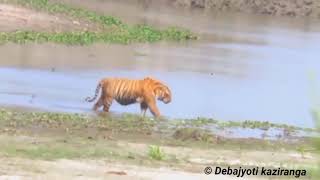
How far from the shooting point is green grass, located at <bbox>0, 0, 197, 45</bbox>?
20.5 m

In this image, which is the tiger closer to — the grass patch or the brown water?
the brown water

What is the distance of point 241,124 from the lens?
38.6ft

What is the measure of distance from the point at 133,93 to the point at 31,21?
11.8 meters

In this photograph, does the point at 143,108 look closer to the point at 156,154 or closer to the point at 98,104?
the point at 98,104

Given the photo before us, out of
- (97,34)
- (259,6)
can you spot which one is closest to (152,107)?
(97,34)

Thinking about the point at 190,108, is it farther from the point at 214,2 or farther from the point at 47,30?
the point at 214,2

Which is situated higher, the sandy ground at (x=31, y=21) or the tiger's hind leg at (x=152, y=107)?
the sandy ground at (x=31, y=21)

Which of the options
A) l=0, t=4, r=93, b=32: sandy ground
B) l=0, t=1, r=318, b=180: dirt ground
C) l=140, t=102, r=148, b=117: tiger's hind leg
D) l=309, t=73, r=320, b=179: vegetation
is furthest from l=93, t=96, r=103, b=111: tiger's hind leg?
l=0, t=4, r=93, b=32: sandy ground

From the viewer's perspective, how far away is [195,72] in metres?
17.5

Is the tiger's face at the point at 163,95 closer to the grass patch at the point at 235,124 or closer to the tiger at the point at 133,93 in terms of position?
the tiger at the point at 133,93

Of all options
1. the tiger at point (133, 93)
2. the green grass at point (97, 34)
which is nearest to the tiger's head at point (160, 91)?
the tiger at point (133, 93)

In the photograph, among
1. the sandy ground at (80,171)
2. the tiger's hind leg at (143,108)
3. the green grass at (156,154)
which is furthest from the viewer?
the tiger's hind leg at (143,108)

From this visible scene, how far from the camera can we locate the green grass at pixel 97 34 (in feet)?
67.3

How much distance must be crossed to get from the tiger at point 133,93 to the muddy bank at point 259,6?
82.3ft
